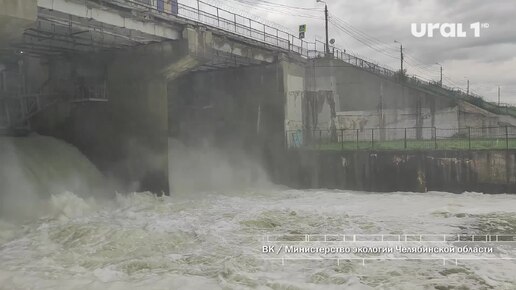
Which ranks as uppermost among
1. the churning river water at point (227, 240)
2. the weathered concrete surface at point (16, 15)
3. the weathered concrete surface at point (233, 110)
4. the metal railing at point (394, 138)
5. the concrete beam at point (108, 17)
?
the concrete beam at point (108, 17)

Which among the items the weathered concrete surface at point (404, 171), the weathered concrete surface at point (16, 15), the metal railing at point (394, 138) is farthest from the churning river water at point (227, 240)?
the weathered concrete surface at point (16, 15)

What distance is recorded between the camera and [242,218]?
20.4m

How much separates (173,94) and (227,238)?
2065 cm

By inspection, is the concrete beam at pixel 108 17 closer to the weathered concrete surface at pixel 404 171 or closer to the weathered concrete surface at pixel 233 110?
the weathered concrete surface at pixel 233 110

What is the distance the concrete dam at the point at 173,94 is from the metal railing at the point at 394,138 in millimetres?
208

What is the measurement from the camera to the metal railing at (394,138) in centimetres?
3328

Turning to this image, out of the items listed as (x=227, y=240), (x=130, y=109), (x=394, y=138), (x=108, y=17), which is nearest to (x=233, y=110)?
(x=130, y=109)

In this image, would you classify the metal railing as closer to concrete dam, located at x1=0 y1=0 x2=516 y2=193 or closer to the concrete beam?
concrete dam, located at x1=0 y1=0 x2=516 y2=193

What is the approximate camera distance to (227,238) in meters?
16.8

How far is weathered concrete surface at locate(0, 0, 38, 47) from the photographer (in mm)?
16578

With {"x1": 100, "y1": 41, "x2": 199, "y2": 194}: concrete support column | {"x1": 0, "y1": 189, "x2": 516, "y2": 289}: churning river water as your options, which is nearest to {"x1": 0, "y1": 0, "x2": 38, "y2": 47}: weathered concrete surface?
{"x1": 0, "y1": 189, "x2": 516, "y2": 289}: churning river water

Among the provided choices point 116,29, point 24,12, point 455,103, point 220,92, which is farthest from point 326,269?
point 455,103

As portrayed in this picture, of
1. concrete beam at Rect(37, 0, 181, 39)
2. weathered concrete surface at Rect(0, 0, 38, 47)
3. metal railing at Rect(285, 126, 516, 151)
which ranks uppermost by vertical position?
concrete beam at Rect(37, 0, 181, 39)

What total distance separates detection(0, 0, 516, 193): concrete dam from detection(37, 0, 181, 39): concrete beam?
2.0 inches
